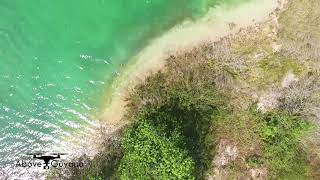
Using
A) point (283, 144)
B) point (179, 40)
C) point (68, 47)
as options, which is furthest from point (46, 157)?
point (283, 144)

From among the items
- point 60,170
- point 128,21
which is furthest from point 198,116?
point 60,170

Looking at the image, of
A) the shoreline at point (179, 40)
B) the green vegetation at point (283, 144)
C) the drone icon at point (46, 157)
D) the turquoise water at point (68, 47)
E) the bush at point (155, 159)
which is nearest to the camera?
the bush at point (155, 159)

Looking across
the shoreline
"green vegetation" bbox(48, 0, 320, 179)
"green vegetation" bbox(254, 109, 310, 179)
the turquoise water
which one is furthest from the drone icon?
"green vegetation" bbox(254, 109, 310, 179)

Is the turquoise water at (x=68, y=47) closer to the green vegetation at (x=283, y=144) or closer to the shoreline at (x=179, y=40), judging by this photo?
the shoreline at (x=179, y=40)

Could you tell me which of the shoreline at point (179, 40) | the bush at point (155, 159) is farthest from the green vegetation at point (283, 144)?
the shoreline at point (179, 40)

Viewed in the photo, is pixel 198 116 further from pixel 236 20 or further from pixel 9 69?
pixel 9 69

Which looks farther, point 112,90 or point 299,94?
point 112,90

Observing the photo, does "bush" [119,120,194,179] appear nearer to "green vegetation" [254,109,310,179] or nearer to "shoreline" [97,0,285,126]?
"shoreline" [97,0,285,126]
